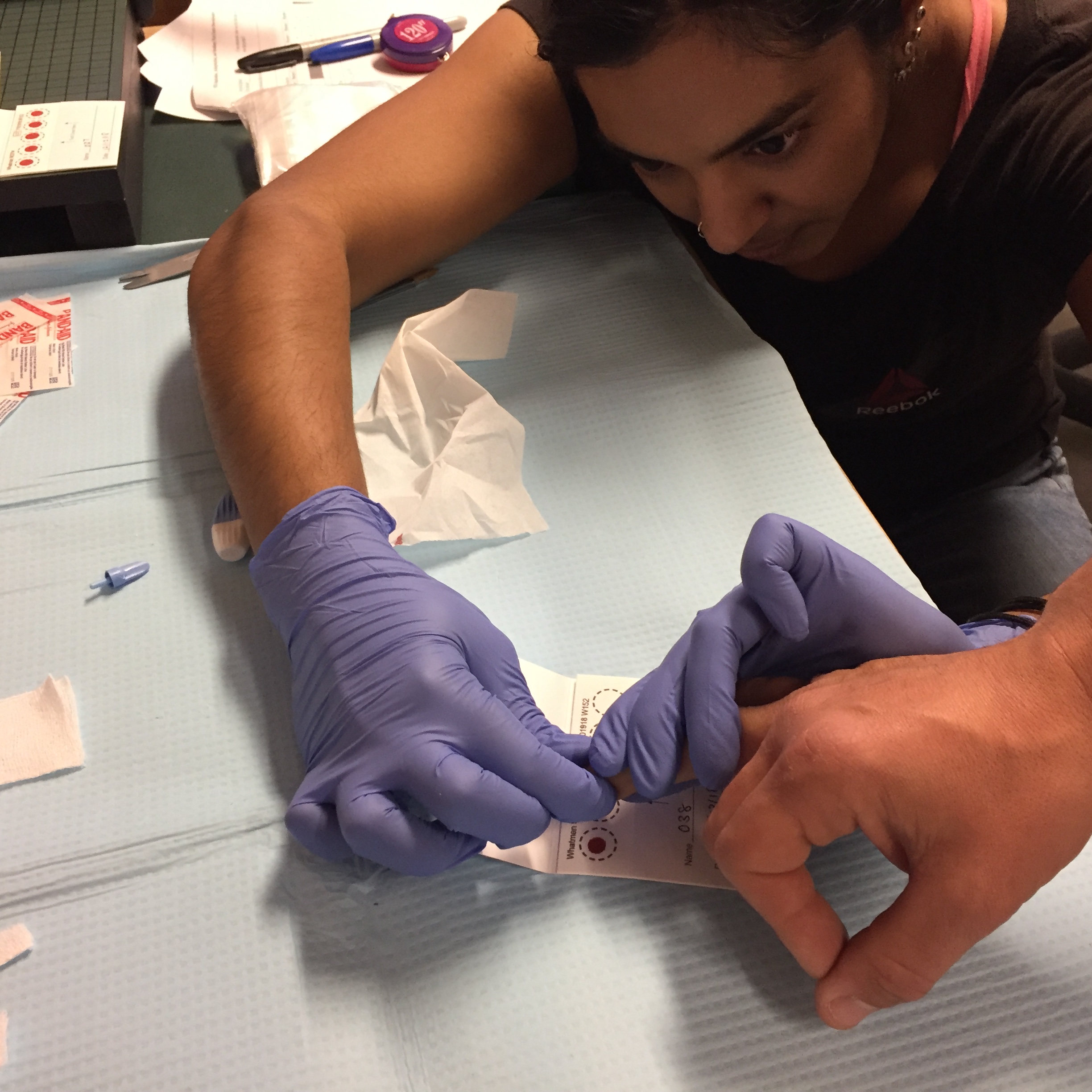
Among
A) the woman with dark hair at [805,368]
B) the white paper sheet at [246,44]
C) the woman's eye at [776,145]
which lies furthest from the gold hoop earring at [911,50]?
the white paper sheet at [246,44]

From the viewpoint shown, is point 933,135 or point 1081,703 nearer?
point 1081,703

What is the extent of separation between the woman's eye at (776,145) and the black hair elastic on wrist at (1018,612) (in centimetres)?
43

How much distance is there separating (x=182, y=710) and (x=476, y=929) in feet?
0.96

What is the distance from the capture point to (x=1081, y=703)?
1.70ft

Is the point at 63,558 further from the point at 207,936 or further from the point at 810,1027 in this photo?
the point at 810,1027

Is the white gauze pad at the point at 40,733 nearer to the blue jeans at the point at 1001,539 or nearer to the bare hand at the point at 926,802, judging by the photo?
the bare hand at the point at 926,802

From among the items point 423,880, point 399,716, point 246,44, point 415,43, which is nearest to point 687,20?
point 399,716

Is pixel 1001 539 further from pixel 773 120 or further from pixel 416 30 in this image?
pixel 416 30

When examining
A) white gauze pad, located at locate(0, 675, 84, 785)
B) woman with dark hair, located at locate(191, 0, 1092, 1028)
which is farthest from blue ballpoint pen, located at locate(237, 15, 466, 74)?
white gauze pad, located at locate(0, 675, 84, 785)

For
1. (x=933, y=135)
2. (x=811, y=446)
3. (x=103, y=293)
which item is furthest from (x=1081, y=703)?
(x=103, y=293)

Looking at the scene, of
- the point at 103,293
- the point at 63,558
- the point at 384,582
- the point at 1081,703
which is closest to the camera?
the point at 1081,703

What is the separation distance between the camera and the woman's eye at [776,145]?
0.71m

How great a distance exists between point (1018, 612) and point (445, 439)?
54 centimetres

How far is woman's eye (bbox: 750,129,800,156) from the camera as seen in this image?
0.71m
